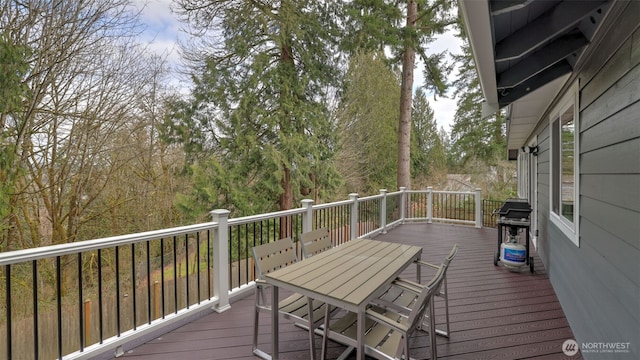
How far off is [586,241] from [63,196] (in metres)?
8.20

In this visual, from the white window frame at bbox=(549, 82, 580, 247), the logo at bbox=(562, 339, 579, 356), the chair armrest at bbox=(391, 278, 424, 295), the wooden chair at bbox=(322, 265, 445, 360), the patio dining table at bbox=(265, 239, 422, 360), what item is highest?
the white window frame at bbox=(549, 82, 580, 247)

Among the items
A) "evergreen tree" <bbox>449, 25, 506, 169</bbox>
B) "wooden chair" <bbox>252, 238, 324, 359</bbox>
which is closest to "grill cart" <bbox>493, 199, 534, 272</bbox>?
"wooden chair" <bbox>252, 238, 324, 359</bbox>

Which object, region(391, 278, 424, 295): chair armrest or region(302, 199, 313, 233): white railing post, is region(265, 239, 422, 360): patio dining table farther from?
region(302, 199, 313, 233): white railing post

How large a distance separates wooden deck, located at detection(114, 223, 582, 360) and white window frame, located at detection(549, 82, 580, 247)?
0.81 m

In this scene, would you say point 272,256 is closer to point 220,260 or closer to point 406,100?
point 220,260

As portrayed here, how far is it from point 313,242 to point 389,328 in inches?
46.5

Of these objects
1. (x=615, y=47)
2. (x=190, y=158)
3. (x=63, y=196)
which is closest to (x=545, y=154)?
(x=615, y=47)

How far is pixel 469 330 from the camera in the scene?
2.66 metres

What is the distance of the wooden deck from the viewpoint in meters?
2.33

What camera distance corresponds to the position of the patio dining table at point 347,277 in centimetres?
177

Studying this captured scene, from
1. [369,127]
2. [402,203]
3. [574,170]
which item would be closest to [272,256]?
[574,170]

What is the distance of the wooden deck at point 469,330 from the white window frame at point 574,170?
81 centimetres

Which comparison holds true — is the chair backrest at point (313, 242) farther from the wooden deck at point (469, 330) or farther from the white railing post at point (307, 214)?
the white railing post at point (307, 214)

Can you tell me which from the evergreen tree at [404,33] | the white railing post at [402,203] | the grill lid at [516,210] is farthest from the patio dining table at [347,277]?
the evergreen tree at [404,33]
